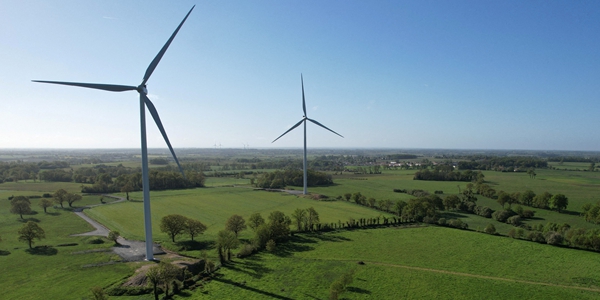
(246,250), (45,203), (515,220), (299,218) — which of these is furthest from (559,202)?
(45,203)

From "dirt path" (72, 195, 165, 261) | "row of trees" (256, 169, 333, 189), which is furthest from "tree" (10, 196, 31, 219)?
"row of trees" (256, 169, 333, 189)

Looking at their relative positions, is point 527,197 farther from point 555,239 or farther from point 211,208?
point 211,208

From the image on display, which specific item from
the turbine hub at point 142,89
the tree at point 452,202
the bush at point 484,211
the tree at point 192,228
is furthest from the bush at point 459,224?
the turbine hub at point 142,89

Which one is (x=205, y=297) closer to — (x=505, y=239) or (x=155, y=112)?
(x=155, y=112)

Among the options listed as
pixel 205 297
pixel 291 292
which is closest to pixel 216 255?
pixel 205 297

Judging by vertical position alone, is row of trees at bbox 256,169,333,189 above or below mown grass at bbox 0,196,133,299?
above

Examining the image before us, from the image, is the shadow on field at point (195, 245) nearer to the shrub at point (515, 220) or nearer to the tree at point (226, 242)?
the tree at point (226, 242)

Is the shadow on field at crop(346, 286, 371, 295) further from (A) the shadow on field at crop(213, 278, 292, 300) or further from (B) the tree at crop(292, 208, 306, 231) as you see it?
(B) the tree at crop(292, 208, 306, 231)
